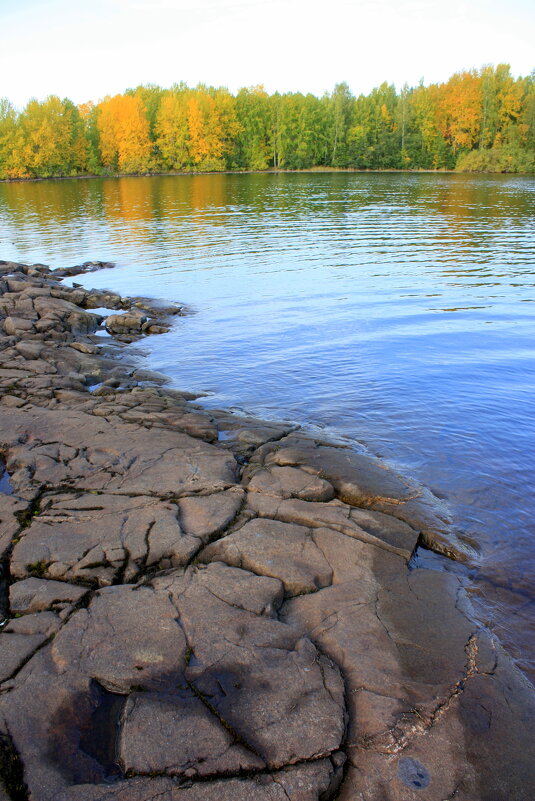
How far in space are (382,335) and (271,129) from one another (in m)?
103

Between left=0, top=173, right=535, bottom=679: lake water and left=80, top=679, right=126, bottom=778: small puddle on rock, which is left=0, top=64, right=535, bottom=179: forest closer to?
left=0, top=173, right=535, bottom=679: lake water

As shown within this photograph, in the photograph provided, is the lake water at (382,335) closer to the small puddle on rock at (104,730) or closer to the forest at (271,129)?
the small puddle on rock at (104,730)

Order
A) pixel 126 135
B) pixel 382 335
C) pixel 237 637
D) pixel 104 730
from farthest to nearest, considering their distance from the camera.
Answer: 1. pixel 126 135
2. pixel 382 335
3. pixel 237 637
4. pixel 104 730

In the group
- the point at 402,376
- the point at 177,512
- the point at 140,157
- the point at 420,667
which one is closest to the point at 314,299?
the point at 402,376

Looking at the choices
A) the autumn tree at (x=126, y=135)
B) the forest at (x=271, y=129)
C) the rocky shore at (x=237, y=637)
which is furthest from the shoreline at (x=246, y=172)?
the rocky shore at (x=237, y=637)

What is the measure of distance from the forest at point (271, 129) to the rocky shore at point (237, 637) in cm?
9659

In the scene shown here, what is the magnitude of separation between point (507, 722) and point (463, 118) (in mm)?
109415

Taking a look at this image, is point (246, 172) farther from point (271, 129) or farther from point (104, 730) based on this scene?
point (104, 730)

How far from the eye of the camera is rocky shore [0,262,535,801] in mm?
2979

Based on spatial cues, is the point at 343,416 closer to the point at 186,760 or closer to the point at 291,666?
the point at 291,666

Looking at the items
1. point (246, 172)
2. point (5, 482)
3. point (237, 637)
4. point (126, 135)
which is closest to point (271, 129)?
point (246, 172)

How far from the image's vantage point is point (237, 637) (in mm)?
3822

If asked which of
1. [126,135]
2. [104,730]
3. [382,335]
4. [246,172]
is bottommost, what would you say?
[104,730]

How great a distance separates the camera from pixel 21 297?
49.6 feet
